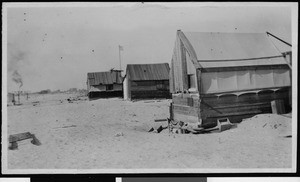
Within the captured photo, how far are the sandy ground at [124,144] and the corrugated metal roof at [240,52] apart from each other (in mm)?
749

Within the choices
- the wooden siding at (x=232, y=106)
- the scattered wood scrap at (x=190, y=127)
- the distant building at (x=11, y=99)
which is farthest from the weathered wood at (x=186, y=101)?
the distant building at (x=11, y=99)

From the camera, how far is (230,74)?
11.8 ft

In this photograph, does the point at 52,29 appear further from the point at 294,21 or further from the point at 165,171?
the point at 294,21

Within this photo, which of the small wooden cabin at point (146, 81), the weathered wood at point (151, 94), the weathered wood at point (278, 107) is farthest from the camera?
the weathered wood at point (151, 94)

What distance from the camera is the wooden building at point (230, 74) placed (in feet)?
11.8

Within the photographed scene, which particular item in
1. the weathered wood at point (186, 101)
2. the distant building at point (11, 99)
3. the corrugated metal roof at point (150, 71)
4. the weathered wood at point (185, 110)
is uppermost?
the corrugated metal roof at point (150, 71)

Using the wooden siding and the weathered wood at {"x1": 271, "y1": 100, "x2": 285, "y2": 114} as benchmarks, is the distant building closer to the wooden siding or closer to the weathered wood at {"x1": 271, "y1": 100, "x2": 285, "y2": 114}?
the wooden siding

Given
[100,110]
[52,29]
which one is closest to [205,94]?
[100,110]

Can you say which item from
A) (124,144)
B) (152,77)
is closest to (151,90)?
(152,77)

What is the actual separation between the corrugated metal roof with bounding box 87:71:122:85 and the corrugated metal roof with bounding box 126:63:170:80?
0.17m

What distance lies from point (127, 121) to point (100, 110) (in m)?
0.39

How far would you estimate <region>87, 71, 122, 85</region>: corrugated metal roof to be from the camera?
3717 mm

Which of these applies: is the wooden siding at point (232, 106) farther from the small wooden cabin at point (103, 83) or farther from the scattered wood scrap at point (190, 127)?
the small wooden cabin at point (103, 83)

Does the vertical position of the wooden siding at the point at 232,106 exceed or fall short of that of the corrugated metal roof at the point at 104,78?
it falls short
